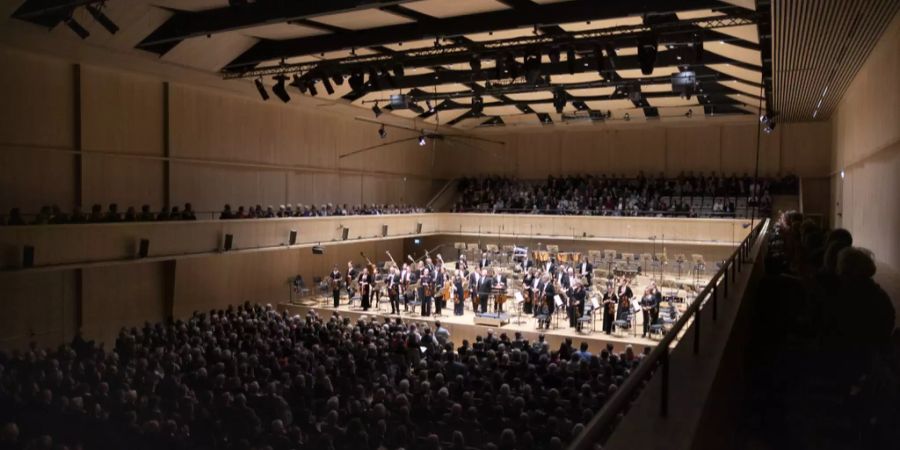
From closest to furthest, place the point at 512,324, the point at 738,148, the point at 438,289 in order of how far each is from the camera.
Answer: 1. the point at 512,324
2. the point at 438,289
3. the point at 738,148

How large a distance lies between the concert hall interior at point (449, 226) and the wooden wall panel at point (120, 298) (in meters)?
0.07

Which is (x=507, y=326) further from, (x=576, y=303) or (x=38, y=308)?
(x=38, y=308)

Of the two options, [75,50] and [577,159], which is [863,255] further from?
[577,159]

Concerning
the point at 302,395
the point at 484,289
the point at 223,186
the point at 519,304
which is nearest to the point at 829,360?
the point at 302,395

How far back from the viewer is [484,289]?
18344mm

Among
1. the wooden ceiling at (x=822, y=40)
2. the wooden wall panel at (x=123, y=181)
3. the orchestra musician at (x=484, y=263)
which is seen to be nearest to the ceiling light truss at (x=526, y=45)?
the wooden ceiling at (x=822, y=40)

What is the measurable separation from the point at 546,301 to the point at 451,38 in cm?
731

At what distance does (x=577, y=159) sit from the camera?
101 feet

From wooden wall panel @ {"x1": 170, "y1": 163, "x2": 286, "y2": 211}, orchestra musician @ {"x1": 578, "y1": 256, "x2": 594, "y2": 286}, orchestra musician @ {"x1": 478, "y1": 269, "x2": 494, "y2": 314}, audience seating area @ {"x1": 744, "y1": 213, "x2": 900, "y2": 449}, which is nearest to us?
audience seating area @ {"x1": 744, "y1": 213, "x2": 900, "y2": 449}

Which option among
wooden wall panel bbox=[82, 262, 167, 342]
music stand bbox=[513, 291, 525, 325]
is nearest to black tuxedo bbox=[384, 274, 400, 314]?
music stand bbox=[513, 291, 525, 325]

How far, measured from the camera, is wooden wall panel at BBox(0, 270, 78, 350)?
47.1ft

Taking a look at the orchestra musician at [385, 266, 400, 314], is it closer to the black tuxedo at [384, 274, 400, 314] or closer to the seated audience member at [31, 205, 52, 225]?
the black tuxedo at [384, 274, 400, 314]

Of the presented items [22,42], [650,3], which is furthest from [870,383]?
[22,42]

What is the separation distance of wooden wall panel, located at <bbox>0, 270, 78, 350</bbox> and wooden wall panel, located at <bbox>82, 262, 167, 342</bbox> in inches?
13.9
